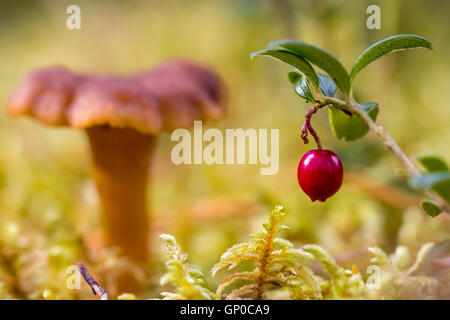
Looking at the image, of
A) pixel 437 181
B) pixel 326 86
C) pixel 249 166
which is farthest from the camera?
pixel 249 166

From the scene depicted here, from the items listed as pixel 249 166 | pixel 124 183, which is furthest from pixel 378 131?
pixel 249 166

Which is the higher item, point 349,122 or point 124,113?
point 124,113

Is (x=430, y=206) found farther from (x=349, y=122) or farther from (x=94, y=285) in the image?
(x=94, y=285)

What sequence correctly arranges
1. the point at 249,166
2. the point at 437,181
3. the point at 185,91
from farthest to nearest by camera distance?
the point at 249,166 → the point at 185,91 → the point at 437,181

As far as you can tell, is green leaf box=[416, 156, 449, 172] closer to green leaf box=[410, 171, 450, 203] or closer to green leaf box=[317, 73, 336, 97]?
green leaf box=[410, 171, 450, 203]

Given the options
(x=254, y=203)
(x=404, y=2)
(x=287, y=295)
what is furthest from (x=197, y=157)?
(x=287, y=295)

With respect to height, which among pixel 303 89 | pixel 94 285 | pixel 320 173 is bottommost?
pixel 94 285

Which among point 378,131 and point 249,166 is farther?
point 249,166

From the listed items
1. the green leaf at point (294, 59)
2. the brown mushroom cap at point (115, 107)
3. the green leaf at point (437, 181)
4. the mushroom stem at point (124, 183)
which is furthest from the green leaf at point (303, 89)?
the mushroom stem at point (124, 183)
